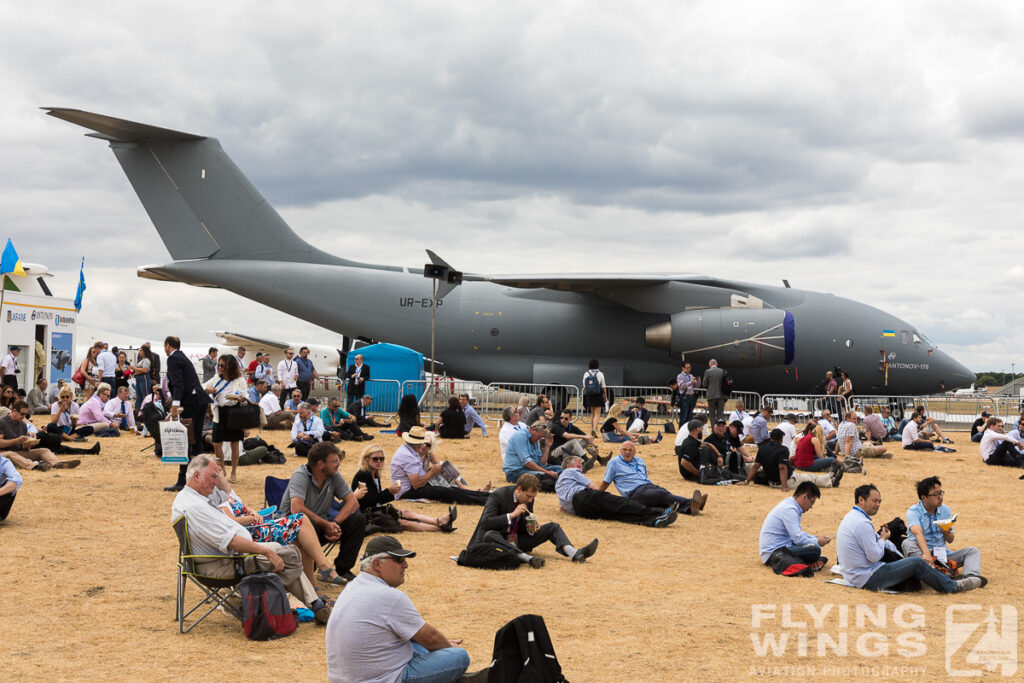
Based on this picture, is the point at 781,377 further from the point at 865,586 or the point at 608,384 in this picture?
the point at 865,586

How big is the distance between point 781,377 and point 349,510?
19.7 meters

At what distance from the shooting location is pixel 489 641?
6023mm

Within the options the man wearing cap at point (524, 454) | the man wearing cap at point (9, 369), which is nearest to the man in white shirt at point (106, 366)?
the man wearing cap at point (9, 369)

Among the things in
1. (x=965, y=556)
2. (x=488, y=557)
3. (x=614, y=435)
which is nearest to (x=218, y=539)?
(x=488, y=557)

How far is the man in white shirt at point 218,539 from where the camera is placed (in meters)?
6.05

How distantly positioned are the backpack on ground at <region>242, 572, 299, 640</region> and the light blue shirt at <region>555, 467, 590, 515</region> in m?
5.46

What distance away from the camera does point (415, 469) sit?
10727 millimetres

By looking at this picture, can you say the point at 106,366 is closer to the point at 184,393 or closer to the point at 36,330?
the point at 36,330

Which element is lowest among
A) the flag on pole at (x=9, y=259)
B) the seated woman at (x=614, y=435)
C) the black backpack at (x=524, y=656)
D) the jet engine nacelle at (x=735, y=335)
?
the black backpack at (x=524, y=656)

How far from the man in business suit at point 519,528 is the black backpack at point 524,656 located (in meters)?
3.49

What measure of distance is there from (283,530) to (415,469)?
4135mm

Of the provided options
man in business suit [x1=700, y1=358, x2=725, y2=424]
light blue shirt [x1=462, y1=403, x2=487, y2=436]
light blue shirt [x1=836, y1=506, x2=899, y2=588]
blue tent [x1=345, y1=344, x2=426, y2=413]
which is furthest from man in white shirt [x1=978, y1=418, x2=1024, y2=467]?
blue tent [x1=345, y1=344, x2=426, y2=413]

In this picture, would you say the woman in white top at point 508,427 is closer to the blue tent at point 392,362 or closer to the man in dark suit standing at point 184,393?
the man in dark suit standing at point 184,393

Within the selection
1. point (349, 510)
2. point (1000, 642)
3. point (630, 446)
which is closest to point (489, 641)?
point (349, 510)
